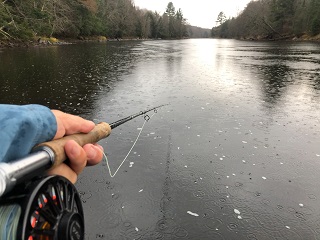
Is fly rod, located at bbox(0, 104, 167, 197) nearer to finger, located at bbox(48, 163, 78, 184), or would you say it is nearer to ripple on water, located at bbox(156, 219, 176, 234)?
finger, located at bbox(48, 163, 78, 184)

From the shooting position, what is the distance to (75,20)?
65.6 meters

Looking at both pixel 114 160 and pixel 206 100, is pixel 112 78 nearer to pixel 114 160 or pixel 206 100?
pixel 206 100

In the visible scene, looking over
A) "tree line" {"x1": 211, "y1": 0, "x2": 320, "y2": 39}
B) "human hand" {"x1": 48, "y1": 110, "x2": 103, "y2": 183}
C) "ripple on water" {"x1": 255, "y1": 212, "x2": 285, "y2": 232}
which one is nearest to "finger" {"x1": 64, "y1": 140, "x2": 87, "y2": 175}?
"human hand" {"x1": 48, "y1": 110, "x2": 103, "y2": 183}

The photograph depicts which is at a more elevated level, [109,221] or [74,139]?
[74,139]

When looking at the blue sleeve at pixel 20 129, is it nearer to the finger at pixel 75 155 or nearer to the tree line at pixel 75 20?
the finger at pixel 75 155

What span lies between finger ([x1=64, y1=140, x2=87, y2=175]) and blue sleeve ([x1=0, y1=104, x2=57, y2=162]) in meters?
0.17

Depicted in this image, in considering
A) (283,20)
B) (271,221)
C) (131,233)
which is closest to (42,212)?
(131,233)

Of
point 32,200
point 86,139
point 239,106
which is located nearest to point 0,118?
point 32,200

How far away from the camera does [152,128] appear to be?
7.73 metres

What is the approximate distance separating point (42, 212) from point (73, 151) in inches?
18.8

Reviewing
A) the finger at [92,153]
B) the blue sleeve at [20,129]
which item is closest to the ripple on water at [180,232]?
the finger at [92,153]

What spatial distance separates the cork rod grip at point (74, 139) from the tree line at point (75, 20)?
30843 millimetres

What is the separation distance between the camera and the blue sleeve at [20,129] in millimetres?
1504

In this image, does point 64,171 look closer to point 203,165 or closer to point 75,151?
point 75,151
